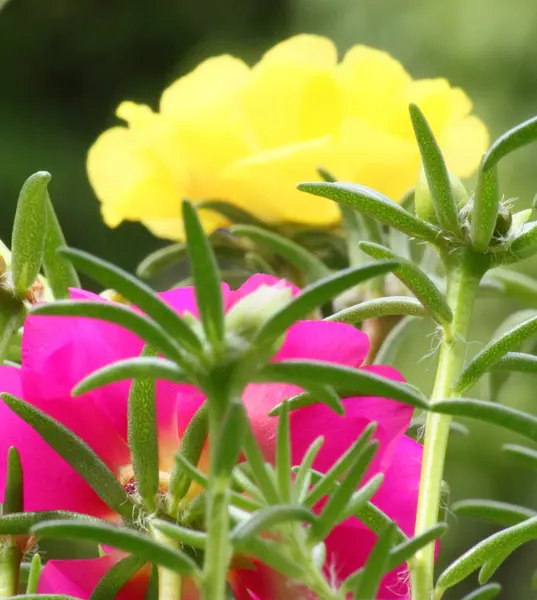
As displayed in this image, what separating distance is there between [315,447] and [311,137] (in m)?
0.29

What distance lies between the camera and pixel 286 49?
44cm

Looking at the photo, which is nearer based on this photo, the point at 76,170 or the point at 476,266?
the point at 476,266

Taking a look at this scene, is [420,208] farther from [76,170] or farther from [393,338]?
[76,170]

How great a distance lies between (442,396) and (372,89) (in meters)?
0.24

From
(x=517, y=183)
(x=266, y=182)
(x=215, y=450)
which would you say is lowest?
(x=215, y=450)

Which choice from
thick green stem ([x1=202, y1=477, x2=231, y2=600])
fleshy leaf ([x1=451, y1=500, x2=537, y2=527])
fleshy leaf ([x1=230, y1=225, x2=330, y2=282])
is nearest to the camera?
thick green stem ([x1=202, y1=477, x2=231, y2=600])

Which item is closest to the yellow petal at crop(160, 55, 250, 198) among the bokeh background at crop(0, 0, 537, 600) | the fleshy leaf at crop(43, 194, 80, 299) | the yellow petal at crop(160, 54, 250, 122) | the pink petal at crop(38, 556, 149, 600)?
the yellow petal at crop(160, 54, 250, 122)

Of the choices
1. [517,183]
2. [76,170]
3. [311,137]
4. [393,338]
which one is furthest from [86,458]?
[76,170]

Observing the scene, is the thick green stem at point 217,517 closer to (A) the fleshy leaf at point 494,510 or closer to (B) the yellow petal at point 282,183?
(A) the fleshy leaf at point 494,510

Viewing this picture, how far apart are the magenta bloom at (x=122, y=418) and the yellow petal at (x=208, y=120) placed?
0.21m

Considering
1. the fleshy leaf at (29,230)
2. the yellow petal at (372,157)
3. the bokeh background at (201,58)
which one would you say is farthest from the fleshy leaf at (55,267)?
the bokeh background at (201,58)

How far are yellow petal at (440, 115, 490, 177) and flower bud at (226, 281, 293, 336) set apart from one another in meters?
0.30

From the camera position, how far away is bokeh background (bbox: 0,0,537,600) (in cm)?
148

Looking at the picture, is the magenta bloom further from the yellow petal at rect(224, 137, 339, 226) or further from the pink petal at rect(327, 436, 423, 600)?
the yellow petal at rect(224, 137, 339, 226)
